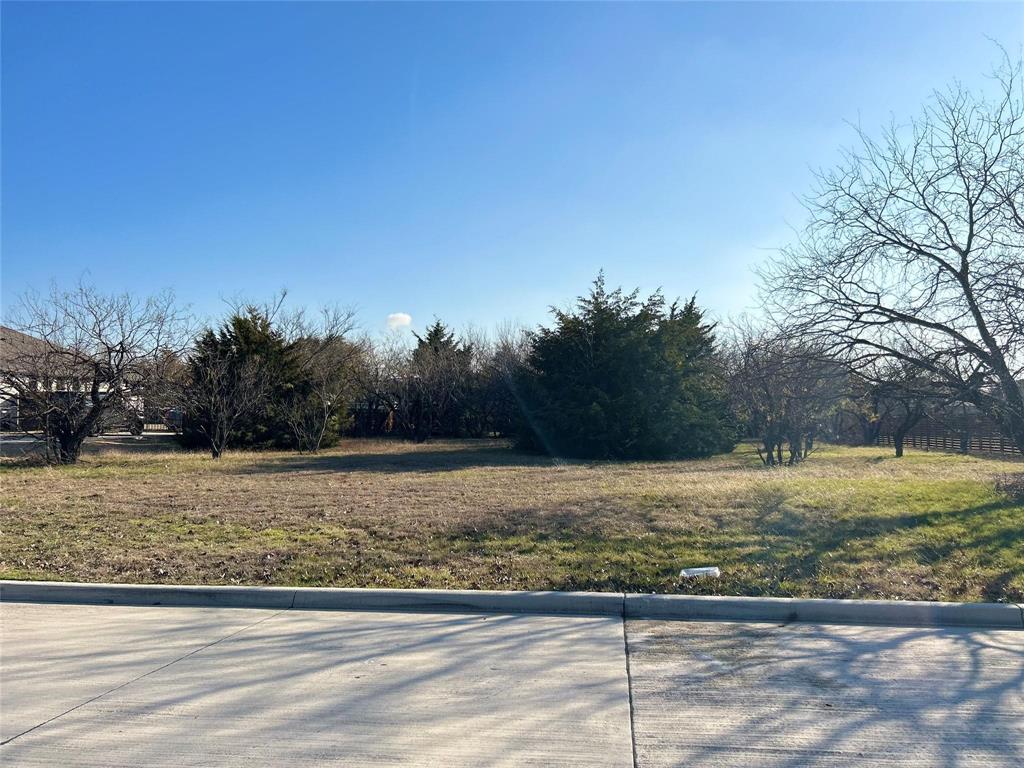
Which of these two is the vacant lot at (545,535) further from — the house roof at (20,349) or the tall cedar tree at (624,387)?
the tall cedar tree at (624,387)

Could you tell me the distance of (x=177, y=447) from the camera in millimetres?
32844

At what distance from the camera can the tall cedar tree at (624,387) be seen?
27656 mm

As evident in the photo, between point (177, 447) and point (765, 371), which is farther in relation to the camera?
point (177, 447)

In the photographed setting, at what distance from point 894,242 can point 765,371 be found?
289 centimetres

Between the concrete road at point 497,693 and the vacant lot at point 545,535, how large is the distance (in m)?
1.15

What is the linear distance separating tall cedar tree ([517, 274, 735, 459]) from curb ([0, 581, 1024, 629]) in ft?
67.5

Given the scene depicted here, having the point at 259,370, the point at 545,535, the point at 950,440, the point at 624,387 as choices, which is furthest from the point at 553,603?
the point at 950,440

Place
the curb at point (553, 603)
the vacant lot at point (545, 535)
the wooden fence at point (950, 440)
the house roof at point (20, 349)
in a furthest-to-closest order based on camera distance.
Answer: the wooden fence at point (950, 440)
the house roof at point (20, 349)
the vacant lot at point (545, 535)
the curb at point (553, 603)

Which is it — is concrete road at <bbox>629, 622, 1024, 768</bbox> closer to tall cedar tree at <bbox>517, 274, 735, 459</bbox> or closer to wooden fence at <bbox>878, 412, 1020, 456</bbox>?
tall cedar tree at <bbox>517, 274, 735, 459</bbox>

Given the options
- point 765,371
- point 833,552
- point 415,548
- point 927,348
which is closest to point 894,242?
point 927,348

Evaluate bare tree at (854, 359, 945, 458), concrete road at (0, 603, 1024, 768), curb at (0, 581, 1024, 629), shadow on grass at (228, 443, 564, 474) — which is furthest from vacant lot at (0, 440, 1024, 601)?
shadow on grass at (228, 443, 564, 474)

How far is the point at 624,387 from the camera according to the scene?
92.0ft

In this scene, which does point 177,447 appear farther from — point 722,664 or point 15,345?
point 722,664

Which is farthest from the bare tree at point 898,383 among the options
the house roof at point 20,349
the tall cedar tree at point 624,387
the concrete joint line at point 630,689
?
the house roof at point 20,349
